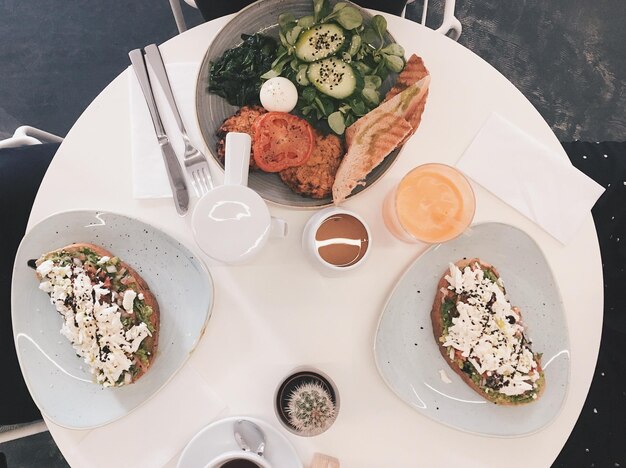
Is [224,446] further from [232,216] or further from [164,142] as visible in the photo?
[164,142]

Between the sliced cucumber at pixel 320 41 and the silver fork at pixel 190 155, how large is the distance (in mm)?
387

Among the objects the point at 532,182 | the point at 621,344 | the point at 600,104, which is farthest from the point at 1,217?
the point at 600,104

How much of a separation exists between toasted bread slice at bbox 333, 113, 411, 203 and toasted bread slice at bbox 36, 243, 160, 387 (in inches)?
24.0

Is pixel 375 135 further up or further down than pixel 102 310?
further up

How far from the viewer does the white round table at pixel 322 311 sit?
141 cm

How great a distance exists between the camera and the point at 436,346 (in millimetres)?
1444

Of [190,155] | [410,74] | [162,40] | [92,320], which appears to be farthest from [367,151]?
[162,40]

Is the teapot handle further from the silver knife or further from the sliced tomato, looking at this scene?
the silver knife

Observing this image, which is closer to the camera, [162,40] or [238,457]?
[238,457]

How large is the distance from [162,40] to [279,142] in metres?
1.56

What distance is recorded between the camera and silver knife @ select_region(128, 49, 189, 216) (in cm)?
142

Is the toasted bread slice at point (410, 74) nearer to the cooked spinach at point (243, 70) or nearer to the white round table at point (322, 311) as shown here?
the white round table at point (322, 311)

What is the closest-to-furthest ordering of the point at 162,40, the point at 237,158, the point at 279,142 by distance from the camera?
the point at 237,158 < the point at 279,142 < the point at 162,40

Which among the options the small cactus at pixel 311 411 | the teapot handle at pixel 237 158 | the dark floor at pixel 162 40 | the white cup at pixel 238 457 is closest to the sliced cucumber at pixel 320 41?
the teapot handle at pixel 237 158
